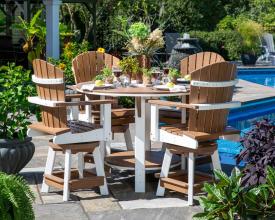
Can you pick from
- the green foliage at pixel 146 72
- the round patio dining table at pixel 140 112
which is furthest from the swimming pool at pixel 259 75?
the round patio dining table at pixel 140 112

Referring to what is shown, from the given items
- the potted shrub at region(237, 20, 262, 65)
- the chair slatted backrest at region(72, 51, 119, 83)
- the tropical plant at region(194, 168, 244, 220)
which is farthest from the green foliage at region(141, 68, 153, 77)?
the potted shrub at region(237, 20, 262, 65)

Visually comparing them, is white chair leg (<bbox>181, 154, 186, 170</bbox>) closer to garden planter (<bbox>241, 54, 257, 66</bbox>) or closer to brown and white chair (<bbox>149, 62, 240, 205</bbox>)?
brown and white chair (<bbox>149, 62, 240, 205</bbox>)

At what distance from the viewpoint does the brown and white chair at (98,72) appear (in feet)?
20.7

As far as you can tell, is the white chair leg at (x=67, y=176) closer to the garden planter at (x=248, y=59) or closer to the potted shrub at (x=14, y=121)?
the potted shrub at (x=14, y=121)

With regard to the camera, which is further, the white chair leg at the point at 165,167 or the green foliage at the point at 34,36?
the green foliage at the point at 34,36

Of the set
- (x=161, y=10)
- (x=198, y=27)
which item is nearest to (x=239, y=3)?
(x=198, y=27)

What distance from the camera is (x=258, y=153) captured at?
427cm

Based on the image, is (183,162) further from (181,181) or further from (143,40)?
(143,40)

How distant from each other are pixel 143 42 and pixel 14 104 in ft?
4.69

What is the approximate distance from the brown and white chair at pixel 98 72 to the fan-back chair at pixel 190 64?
1.17ft

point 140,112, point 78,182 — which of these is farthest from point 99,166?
point 140,112

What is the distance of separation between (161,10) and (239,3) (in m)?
→ 6.52

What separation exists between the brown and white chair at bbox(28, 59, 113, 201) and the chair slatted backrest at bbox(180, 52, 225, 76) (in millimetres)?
1476

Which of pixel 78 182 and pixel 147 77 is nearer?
pixel 78 182
